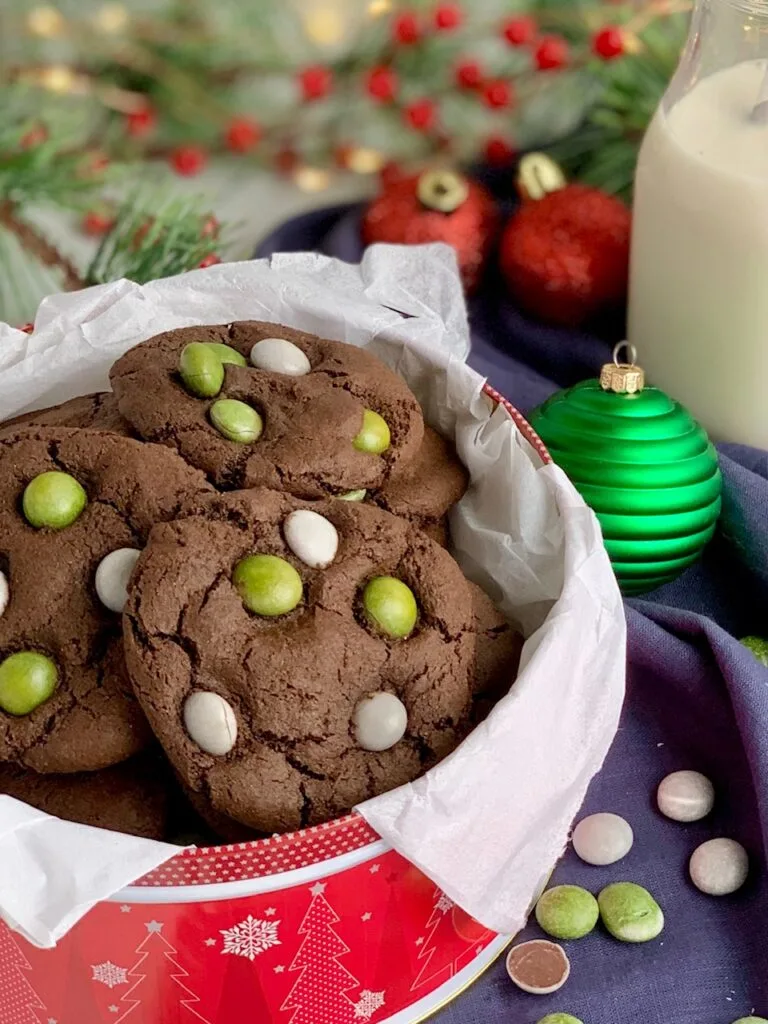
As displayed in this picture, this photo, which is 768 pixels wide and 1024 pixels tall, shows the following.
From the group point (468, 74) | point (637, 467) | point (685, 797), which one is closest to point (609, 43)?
point (468, 74)

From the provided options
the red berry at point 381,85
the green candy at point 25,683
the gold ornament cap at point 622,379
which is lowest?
the gold ornament cap at point 622,379

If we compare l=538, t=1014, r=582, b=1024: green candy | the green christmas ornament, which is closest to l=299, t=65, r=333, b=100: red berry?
the green christmas ornament

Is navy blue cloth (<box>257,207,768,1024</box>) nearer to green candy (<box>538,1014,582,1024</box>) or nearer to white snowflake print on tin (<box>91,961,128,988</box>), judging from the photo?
green candy (<box>538,1014,582,1024</box>)

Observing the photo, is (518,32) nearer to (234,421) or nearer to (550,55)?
(550,55)

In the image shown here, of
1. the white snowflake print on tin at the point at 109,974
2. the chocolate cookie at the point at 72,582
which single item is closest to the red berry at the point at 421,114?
the chocolate cookie at the point at 72,582

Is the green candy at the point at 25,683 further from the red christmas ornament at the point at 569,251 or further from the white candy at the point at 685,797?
the red christmas ornament at the point at 569,251

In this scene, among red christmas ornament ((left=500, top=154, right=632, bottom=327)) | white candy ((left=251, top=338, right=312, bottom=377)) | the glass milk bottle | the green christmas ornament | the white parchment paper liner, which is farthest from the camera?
red christmas ornament ((left=500, top=154, right=632, bottom=327))
